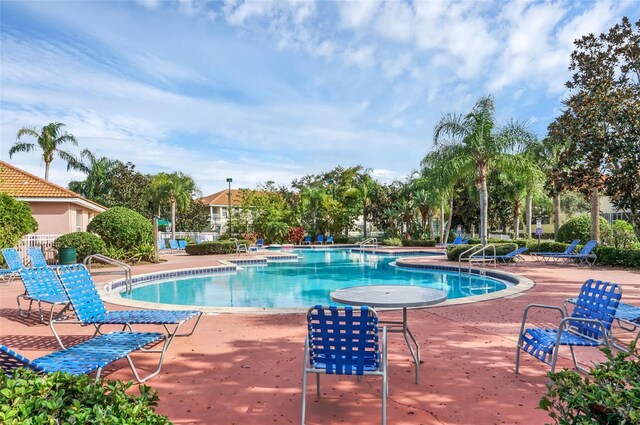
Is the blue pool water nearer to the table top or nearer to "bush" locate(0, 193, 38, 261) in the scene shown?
"bush" locate(0, 193, 38, 261)

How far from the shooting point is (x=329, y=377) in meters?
4.26

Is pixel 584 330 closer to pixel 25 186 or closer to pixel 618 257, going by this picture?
pixel 618 257

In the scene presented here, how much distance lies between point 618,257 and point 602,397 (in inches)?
646

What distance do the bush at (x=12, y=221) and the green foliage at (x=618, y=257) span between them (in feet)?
71.4

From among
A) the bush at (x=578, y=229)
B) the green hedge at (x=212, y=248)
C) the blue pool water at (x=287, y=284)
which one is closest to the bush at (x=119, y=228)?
the blue pool water at (x=287, y=284)

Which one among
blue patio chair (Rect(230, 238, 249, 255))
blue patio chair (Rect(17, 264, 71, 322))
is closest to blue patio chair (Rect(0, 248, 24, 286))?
blue patio chair (Rect(17, 264, 71, 322))

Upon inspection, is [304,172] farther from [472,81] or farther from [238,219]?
[472,81]

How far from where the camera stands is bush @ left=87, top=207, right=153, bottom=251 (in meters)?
17.3

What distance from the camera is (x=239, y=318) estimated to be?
711cm

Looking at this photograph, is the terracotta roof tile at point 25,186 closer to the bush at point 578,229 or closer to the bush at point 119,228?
the bush at point 119,228

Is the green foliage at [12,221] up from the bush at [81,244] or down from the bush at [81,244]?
up

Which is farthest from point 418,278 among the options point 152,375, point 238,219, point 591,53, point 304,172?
point 304,172

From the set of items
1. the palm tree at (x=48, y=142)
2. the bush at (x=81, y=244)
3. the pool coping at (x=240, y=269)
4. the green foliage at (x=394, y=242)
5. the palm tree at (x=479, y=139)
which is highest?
the palm tree at (x=48, y=142)

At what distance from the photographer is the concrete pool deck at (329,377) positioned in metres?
3.44
